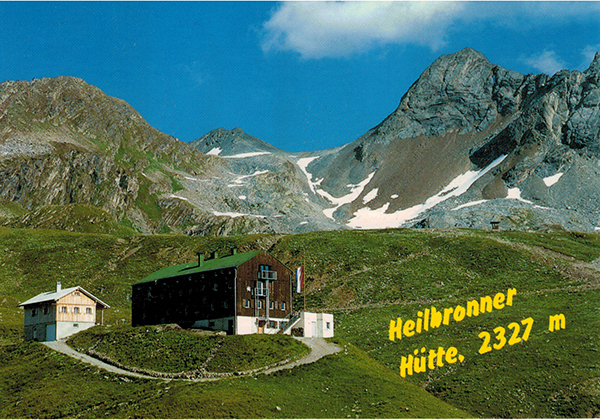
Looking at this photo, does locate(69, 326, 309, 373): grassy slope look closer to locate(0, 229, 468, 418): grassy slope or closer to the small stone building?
locate(0, 229, 468, 418): grassy slope

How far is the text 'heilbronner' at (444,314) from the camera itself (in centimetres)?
8862

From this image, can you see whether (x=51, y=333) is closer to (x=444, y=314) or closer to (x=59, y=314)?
(x=59, y=314)

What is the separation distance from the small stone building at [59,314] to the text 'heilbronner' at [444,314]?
3795 cm

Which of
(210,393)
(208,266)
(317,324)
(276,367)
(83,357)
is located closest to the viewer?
(210,393)

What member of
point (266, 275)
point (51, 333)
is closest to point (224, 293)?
point (266, 275)

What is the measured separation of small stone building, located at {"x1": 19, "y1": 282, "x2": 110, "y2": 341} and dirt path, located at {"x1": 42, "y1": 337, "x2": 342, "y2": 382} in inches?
130

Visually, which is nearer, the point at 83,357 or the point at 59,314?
the point at 83,357

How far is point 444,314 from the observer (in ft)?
307

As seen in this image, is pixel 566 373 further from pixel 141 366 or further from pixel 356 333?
pixel 141 366

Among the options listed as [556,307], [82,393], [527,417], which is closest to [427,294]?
[556,307]

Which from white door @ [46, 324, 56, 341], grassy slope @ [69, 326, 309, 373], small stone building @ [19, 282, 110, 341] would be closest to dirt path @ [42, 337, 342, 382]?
grassy slope @ [69, 326, 309, 373]

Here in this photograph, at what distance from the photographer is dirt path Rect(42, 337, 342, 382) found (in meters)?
61.8

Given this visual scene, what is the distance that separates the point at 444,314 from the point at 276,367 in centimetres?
3927

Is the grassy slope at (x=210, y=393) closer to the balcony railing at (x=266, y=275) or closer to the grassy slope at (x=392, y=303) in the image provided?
the grassy slope at (x=392, y=303)
